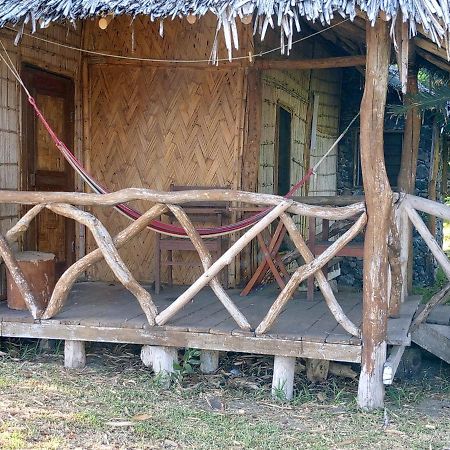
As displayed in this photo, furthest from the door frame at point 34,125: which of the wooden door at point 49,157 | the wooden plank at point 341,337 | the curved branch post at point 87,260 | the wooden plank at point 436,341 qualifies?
the wooden plank at point 436,341

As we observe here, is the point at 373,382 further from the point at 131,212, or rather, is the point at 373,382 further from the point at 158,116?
the point at 158,116

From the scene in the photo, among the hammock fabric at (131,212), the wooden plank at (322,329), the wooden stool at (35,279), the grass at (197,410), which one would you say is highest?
the hammock fabric at (131,212)

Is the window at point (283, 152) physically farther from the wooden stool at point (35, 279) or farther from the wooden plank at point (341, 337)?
the wooden stool at point (35, 279)

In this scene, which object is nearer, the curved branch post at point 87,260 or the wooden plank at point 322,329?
the wooden plank at point 322,329

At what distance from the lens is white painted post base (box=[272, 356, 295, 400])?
4.98m

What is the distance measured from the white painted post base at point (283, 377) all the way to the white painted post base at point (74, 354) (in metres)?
1.35

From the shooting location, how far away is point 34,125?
636cm

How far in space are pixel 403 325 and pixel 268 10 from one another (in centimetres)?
228

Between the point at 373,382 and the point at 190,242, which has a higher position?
the point at 190,242

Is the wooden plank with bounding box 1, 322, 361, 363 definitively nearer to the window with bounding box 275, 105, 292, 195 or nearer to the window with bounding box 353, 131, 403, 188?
the window with bounding box 275, 105, 292, 195

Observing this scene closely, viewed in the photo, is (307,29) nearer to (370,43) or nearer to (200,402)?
(370,43)

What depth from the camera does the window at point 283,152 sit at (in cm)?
749

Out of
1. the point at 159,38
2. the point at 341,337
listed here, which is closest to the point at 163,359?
the point at 341,337

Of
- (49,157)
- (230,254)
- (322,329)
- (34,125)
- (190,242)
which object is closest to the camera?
(230,254)
